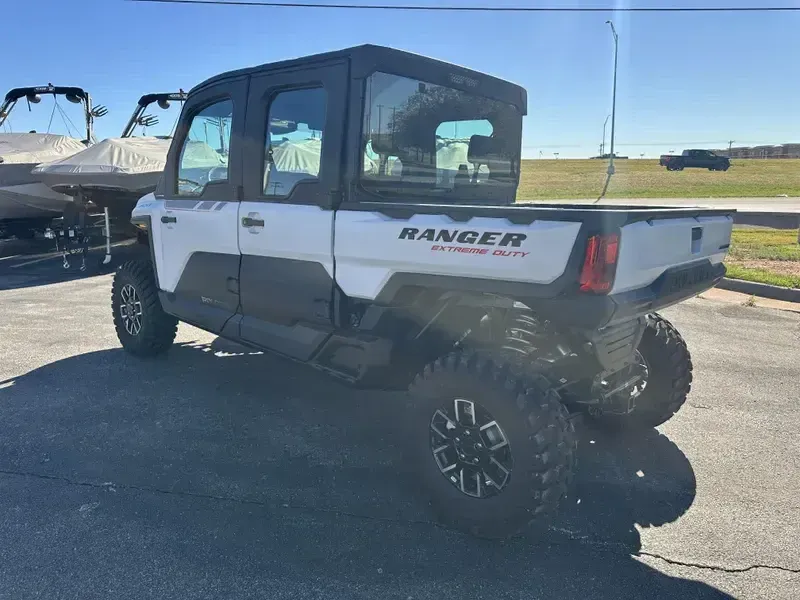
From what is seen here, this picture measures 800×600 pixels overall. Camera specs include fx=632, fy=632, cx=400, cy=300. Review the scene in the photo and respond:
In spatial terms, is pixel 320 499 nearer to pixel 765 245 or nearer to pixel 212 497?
pixel 212 497

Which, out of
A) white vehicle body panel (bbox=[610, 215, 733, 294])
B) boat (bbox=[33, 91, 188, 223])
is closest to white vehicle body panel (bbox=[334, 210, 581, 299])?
white vehicle body panel (bbox=[610, 215, 733, 294])

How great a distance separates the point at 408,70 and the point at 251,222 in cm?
141

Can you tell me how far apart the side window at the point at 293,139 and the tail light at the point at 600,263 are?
1781 millimetres

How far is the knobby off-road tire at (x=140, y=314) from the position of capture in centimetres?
568

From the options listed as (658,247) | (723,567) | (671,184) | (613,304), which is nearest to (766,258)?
(658,247)

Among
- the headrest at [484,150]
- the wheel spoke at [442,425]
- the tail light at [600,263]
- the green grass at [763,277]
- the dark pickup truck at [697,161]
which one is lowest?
the wheel spoke at [442,425]

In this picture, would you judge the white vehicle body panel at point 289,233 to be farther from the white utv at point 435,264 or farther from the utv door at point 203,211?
the utv door at point 203,211

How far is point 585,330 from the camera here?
298 cm

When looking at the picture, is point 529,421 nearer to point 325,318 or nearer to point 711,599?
point 711,599

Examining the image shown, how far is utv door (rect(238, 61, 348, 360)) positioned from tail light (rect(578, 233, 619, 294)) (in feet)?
5.14

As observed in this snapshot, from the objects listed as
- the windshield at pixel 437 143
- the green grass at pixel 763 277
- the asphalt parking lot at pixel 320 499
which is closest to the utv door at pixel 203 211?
the asphalt parking lot at pixel 320 499

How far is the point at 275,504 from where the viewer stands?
3381mm

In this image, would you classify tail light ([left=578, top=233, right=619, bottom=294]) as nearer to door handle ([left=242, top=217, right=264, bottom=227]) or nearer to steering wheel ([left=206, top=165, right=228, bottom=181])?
door handle ([left=242, top=217, right=264, bottom=227])

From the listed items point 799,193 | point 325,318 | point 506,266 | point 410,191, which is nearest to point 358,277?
point 325,318
